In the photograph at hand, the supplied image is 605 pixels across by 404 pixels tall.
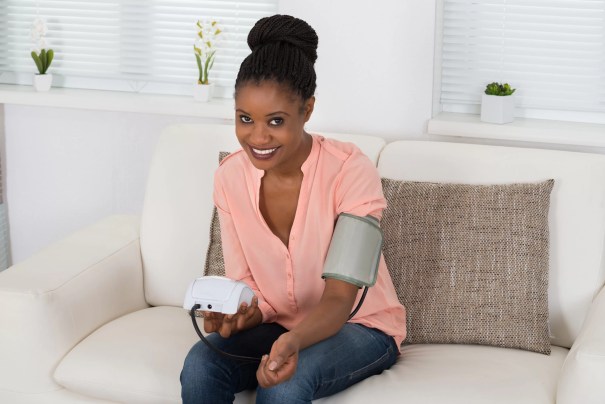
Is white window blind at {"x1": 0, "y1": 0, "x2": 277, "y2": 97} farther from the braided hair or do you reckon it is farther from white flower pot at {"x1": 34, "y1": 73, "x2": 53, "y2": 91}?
the braided hair

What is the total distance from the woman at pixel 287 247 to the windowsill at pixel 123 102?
0.98 metres

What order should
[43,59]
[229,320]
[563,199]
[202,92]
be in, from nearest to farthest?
[229,320], [563,199], [202,92], [43,59]

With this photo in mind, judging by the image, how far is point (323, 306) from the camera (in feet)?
6.46

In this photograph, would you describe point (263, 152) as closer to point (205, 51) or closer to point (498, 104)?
point (498, 104)

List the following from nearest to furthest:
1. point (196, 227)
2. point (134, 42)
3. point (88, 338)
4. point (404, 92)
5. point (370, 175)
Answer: point (370, 175)
point (88, 338)
point (196, 227)
point (404, 92)
point (134, 42)

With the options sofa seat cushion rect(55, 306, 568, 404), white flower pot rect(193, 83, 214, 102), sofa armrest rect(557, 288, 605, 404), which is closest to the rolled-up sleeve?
sofa seat cushion rect(55, 306, 568, 404)

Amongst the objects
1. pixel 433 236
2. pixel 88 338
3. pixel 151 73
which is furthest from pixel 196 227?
pixel 151 73

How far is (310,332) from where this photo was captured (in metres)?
1.93

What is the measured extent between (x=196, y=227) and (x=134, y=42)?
0.99 meters

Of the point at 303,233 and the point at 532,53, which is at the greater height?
the point at 532,53

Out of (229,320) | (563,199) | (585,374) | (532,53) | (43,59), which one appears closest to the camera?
(585,374)

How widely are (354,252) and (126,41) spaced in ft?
5.73

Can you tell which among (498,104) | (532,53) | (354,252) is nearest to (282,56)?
(354,252)

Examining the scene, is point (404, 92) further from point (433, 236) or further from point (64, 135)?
point (64, 135)
